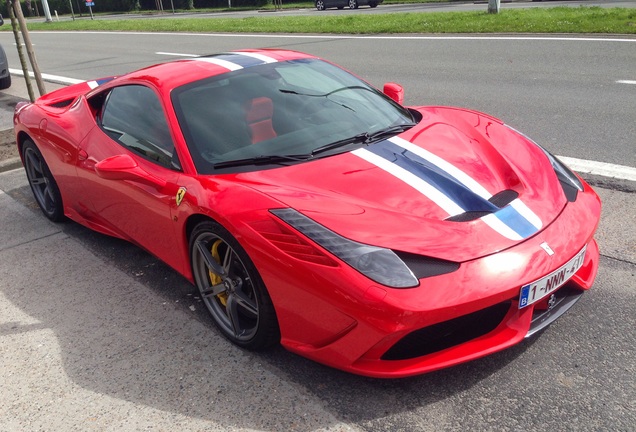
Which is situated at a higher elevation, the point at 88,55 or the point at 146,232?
the point at 146,232

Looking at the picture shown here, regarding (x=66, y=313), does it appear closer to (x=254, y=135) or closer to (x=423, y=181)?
(x=254, y=135)

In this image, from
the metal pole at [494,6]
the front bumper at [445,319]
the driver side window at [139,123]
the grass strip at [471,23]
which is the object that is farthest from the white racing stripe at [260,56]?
the metal pole at [494,6]

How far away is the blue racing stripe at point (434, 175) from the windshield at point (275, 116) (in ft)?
0.55

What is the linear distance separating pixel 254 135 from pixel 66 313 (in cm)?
150

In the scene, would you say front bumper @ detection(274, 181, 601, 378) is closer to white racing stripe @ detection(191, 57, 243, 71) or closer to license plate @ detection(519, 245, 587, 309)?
license plate @ detection(519, 245, 587, 309)

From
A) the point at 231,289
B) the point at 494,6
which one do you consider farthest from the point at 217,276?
the point at 494,6

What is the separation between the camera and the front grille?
262 cm

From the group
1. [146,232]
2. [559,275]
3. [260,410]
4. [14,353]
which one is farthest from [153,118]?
[559,275]

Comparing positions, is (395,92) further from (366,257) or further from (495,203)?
(366,257)

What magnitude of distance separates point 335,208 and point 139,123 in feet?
5.41

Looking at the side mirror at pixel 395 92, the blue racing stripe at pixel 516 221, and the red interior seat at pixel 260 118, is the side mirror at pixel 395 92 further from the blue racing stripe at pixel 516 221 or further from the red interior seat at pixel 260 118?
the blue racing stripe at pixel 516 221

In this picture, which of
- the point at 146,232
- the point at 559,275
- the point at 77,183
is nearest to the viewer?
the point at 559,275

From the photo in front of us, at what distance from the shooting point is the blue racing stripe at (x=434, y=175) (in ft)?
9.77

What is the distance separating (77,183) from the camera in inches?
179
